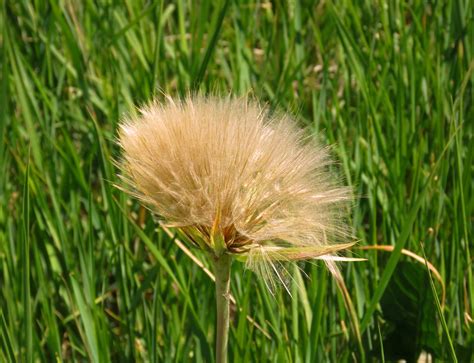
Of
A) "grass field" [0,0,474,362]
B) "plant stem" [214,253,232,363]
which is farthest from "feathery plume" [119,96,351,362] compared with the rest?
"grass field" [0,0,474,362]

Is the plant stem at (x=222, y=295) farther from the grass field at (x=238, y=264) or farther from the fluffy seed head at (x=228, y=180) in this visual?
the grass field at (x=238, y=264)

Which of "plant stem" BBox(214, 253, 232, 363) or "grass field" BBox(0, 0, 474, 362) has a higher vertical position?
"plant stem" BBox(214, 253, 232, 363)

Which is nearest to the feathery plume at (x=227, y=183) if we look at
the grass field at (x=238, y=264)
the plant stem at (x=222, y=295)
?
the plant stem at (x=222, y=295)

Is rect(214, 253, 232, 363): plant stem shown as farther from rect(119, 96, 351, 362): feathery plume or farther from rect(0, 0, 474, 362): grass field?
rect(0, 0, 474, 362): grass field

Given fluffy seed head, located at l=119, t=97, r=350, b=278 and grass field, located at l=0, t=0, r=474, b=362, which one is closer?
fluffy seed head, located at l=119, t=97, r=350, b=278

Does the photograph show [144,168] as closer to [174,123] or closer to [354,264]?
[174,123]

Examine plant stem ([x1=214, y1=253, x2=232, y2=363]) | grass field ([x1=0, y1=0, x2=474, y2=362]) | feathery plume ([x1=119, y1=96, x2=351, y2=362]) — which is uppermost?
feathery plume ([x1=119, y1=96, x2=351, y2=362])
